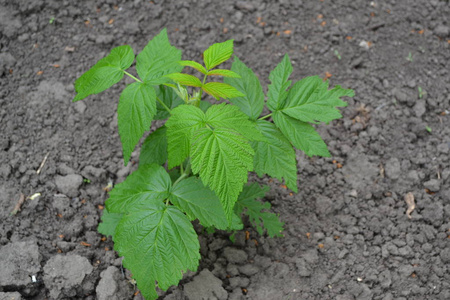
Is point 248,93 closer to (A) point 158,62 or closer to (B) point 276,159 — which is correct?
(B) point 276,159

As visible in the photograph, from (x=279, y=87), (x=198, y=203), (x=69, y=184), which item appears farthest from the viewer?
(x=69, y=184)

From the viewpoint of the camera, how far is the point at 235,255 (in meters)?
2.75

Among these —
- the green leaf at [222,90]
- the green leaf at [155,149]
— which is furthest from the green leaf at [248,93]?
the green leaf at [155,149]

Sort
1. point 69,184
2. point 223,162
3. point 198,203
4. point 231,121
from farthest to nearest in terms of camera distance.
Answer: point 69,184 < point 198,203 < point 231,121 < point 223,162

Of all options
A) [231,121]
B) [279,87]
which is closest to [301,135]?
[279,87]

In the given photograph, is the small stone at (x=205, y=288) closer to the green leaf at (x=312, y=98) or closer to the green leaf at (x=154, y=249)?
the green leaf at (x=154, y=249)

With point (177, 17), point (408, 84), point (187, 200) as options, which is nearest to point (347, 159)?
point (408, 84)

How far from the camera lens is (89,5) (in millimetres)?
3887

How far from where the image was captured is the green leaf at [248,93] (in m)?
2.27

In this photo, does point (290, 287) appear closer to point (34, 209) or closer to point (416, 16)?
point (34, 209)

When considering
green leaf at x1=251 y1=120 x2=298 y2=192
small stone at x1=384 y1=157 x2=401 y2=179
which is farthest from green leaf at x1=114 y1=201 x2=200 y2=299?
small stone at x1=384 y1=157 x2=401 y2=179

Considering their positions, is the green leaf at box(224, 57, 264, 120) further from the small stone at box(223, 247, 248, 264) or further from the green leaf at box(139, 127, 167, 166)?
the small stone at box(223, 247, 248, 264)

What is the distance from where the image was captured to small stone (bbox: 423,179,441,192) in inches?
119

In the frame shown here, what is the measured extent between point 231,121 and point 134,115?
0.44 meters
